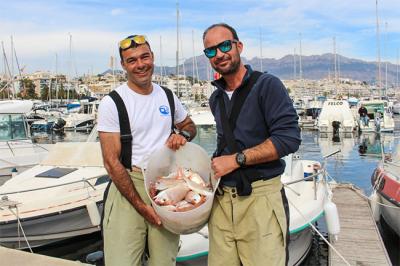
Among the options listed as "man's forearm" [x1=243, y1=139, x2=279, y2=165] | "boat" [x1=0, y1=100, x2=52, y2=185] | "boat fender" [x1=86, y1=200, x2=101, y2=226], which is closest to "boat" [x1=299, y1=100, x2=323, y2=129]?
"boat" [x1=0, y1=100, x2=52, y2=185]

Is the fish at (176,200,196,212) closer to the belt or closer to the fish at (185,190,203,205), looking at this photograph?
the fish at (185,190,203,205)

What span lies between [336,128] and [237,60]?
35.5 meters

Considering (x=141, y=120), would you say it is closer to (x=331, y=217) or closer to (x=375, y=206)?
(x=331, y=217)

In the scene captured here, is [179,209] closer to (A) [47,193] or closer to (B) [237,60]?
(B) [237,60]

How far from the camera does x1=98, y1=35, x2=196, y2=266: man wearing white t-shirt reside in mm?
3254

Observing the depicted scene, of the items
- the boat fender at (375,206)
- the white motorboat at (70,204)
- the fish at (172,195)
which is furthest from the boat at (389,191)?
the fish at (172,195)

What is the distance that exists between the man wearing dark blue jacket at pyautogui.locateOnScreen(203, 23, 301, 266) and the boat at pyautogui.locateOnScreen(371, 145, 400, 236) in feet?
18.6

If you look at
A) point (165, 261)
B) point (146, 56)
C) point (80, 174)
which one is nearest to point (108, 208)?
point (165, 261)

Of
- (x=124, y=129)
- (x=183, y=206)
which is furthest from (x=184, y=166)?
(x=124, y=129)

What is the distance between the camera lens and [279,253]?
3062 mm

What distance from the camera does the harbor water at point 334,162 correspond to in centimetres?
A: 874

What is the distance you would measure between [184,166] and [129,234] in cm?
69

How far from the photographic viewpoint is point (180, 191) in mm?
3133

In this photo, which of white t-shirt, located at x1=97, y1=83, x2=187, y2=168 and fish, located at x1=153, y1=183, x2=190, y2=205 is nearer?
fish, located at x1=153, y1=183, x2=190, y2=205
